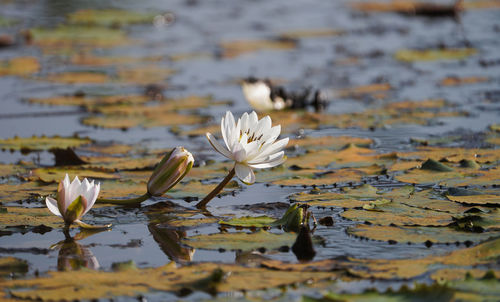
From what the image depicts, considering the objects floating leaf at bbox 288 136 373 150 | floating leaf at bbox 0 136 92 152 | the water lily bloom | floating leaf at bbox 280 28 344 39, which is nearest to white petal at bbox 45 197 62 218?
the water lily bloom

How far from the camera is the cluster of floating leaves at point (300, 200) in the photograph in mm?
2311

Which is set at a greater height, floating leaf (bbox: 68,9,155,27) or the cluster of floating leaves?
floating leaf (bbox: 68,9,155,27)

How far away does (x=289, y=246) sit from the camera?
264cm

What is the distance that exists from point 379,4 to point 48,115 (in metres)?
7.08

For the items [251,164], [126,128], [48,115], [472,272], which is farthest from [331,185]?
[48,115]

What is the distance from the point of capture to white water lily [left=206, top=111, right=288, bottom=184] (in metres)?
2.93

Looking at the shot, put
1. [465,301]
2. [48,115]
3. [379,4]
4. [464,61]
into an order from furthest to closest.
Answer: [379,4], [464,61], [48,115], [465,301]

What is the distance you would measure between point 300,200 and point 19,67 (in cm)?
450

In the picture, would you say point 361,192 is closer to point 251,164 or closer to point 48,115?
point 251,164

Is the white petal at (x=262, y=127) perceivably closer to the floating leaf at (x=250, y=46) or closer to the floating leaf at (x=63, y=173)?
the floating leaf at (x=63, y=173)

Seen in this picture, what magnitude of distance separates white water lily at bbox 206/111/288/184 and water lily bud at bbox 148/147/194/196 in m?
0.13

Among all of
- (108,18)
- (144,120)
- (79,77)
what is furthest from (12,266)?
(108,18)

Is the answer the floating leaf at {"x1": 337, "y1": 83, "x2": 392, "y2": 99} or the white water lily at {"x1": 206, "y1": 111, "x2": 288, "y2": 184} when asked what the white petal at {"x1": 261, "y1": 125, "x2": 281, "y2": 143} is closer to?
the white water lily at {"x1": 206, "y1": 111, "x2": 288, "y2": 184}

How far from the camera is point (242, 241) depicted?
2.66m
